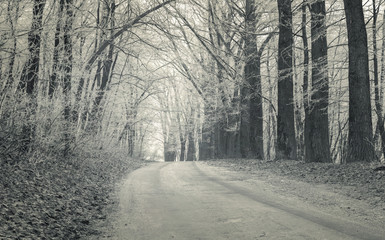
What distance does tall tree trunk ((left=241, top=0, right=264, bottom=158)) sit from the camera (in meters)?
19.1

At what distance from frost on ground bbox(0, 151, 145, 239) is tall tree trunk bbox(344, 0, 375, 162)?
7792 millimetres

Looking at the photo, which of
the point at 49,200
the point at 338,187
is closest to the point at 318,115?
the point at 338,187

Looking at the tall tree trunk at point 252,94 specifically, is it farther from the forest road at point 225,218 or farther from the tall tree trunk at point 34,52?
the tall tree trunk at point 34,52

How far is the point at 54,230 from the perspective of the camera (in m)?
5.75

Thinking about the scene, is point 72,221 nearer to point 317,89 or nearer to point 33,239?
point 33,239

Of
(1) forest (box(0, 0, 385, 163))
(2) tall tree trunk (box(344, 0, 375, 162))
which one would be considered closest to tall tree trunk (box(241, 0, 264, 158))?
(1) forest (box(0, 0, 385, 163))

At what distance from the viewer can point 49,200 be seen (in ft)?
24.1

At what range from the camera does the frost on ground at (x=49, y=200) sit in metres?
5.61

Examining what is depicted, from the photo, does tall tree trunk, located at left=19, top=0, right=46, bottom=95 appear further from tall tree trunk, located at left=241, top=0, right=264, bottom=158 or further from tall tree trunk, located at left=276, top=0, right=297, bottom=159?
tall tree trunk, located at left=241, top=0, right=264, bottom=158

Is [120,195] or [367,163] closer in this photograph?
[120,195]

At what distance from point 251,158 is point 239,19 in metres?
7.95

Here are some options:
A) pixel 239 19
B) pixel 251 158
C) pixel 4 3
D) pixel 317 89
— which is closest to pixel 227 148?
pixel 251 158

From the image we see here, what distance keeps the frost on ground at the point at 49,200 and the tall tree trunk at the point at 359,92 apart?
7792mm

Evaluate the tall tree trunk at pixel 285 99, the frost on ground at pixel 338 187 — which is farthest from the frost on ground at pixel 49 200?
the tall tree trunk at pixel 285 99
